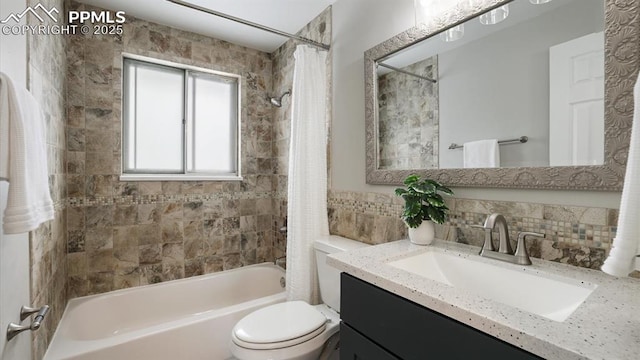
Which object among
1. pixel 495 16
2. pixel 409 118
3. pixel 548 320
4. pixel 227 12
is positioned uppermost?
pixel 227 12

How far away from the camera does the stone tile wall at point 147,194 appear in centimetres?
194

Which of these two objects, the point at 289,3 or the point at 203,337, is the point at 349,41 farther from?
the point at 203,337

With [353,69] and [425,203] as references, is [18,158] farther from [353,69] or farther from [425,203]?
[353,69]

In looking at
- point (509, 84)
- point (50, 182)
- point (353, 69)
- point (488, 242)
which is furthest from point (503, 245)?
point (50, 182)

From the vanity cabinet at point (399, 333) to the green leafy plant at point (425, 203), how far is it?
0.43 meters

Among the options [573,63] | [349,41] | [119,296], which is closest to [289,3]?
[349,41]

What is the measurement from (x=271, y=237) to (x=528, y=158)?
224 cm

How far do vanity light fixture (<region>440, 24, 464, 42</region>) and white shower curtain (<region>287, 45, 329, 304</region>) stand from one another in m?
0.81

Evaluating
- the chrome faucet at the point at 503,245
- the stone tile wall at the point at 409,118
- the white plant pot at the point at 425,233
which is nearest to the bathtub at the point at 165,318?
the white plant pot at the point at 425,233

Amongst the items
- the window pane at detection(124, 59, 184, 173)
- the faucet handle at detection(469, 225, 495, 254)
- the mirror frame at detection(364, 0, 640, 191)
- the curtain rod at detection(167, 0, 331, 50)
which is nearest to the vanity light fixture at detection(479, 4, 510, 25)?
the mirror frame at detection(364, 0, 640, 191)

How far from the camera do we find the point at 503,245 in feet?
3.24

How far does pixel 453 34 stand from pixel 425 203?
782 mm

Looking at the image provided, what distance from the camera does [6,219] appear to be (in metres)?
0.71

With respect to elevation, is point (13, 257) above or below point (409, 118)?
below
